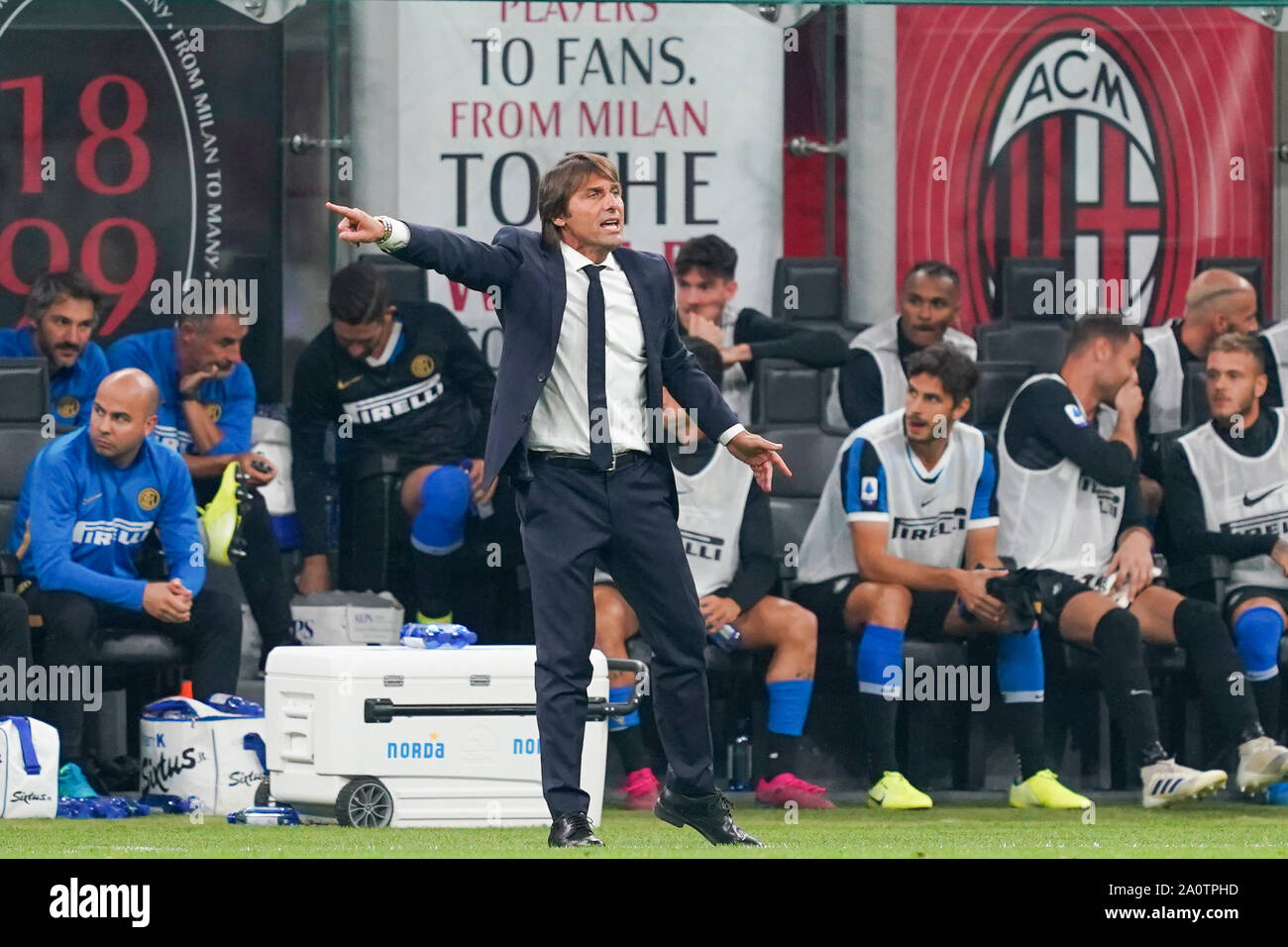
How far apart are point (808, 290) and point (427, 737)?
2.60 metres

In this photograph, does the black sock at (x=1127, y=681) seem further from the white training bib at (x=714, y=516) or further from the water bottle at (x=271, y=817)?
the water bottle at (x=271, y=817)

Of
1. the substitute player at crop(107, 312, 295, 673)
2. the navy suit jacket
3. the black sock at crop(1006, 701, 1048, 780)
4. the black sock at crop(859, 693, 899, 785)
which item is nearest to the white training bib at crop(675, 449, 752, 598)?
the black sock at crop(859, 693, 899, 785)

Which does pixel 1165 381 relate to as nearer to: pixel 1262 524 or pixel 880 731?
pixel 1262 524

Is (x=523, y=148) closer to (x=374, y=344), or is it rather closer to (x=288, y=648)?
(x=374, y=344)

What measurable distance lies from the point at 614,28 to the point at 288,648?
2728 mm

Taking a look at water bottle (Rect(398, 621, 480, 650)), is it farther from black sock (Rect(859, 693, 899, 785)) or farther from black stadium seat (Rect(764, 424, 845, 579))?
black stadium seat (Rect(764, 424, 845, 579))

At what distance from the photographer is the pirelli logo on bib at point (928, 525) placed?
791cm

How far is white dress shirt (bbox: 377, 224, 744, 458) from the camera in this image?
5.15 meters

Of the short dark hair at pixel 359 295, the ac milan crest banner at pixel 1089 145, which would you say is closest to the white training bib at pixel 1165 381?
the ac milan crest banner at pixel 1089 145

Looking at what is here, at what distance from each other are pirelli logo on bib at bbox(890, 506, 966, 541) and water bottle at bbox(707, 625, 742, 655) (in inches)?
25.9

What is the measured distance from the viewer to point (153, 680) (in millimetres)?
7711

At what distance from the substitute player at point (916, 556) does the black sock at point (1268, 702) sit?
2.46 feet

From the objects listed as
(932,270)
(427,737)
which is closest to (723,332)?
(932,270)
